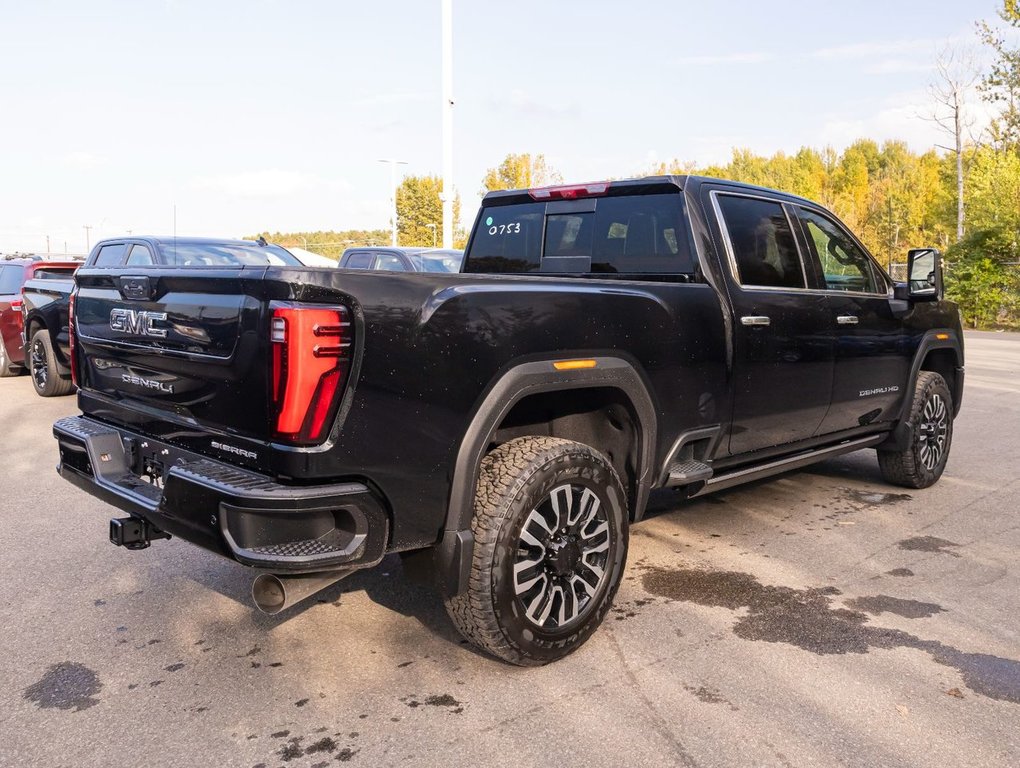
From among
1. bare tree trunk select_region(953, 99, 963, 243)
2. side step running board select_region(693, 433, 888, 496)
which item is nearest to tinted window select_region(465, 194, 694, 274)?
side step running board select_region(693, 433, 888, 496)

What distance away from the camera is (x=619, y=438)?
3854 mm

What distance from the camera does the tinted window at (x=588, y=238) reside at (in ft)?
14.3

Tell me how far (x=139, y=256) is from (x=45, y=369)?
187 cm

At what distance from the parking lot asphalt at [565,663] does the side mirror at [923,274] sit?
1.49m

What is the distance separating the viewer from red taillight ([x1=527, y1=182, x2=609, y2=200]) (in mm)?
4664

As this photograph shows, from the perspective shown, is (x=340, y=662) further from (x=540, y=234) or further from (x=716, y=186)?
(x=716, y=186)

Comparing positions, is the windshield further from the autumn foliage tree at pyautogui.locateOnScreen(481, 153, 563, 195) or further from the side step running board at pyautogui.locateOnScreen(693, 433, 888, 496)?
the autumn foliage tree at pyautogui.locateOnScreen(481, 153, 563, 195)

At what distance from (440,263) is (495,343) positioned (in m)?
9.17

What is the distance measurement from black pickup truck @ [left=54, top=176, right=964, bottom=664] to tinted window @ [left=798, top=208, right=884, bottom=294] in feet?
0.51

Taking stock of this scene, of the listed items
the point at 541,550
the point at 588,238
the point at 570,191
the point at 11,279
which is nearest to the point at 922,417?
the point at 588,238

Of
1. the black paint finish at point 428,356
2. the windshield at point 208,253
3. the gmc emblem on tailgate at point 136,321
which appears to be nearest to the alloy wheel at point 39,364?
the windshield at point 208,253

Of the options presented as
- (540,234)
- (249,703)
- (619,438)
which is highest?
(540,234)

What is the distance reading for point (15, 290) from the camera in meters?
11.8

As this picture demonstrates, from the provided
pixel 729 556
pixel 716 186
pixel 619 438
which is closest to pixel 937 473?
pixel 729 556
